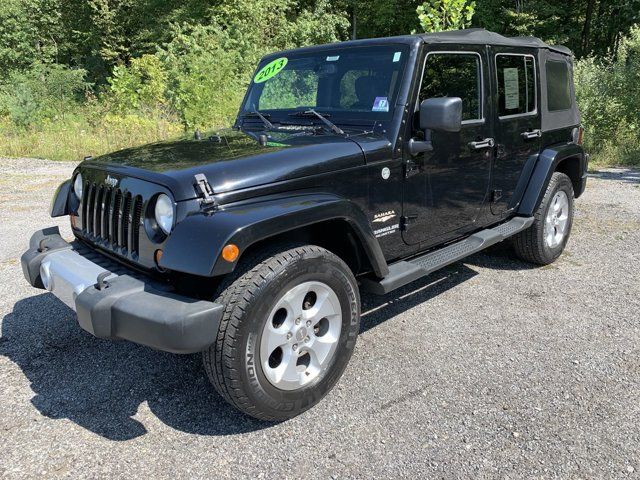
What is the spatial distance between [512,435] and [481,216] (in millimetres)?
1994

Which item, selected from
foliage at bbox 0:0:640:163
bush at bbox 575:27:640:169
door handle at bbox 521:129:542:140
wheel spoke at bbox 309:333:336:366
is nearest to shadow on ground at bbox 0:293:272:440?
wheel spoke at bbox 309:333:336:366

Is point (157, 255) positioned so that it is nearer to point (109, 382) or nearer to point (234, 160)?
point (234, 160)

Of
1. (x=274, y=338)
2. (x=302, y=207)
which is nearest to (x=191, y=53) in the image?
(x=302, y=207)

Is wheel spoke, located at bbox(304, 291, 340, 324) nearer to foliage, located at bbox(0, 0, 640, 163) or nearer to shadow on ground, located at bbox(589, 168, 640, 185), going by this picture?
foliage, located at bbox(0, 0, 640, 163)

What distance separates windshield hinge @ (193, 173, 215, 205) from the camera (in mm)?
2473

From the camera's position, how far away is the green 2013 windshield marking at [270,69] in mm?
4077

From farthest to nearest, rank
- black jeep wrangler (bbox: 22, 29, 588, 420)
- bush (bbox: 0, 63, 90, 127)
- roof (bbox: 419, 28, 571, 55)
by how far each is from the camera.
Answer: bush (bbox: 0, 63, 90, 127) < roof (bbox: 419, 28, 571, 55) < black jeep wrangler (bbox: 22, 29, 588, 420)

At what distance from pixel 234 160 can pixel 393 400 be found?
5.15ft

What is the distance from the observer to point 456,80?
3.73m

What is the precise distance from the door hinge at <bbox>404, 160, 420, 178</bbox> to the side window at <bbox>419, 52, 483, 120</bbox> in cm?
42

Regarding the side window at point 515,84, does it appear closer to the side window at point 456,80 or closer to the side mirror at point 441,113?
the side window at point 456,80

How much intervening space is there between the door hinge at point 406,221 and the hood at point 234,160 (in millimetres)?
563

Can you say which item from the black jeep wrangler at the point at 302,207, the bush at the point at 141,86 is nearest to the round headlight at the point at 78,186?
the black jeep wrangler at the point at 302,207

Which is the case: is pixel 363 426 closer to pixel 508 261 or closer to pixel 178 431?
Answer: pixel 178 431
